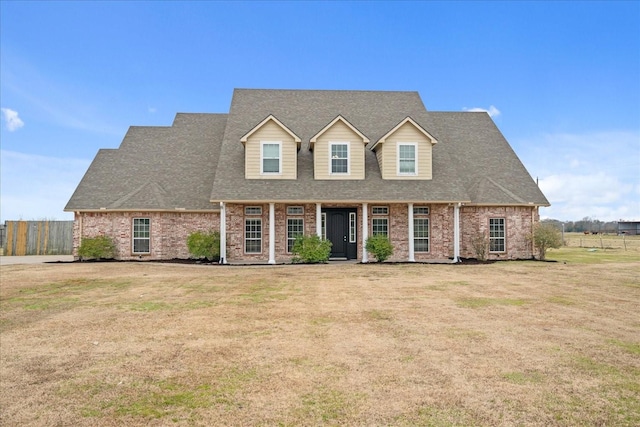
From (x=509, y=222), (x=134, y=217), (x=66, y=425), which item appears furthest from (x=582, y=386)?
(x=134, y=217)

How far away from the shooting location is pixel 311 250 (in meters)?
19.4

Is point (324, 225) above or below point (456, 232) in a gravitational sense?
above

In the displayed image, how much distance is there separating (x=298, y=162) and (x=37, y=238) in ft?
62.8

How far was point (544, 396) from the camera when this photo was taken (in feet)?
15.6

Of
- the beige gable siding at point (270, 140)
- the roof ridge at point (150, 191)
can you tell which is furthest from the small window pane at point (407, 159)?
the roof ridge at point (150, 191)

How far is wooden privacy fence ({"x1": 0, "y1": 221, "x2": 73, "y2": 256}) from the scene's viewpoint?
2725 centimetres

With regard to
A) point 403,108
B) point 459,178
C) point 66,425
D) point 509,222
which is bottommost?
point 66,425

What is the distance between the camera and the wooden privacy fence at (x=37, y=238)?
27250 mm

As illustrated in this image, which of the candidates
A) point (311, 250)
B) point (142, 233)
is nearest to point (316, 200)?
point (311, 250)

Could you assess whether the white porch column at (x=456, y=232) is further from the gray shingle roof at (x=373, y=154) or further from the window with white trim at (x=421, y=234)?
the window with white trim at (x=421, y=234)

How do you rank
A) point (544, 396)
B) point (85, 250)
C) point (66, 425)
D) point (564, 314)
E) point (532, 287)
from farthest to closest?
point (85, 250) → point (532, 287) → point (564, 314) → point (544, 396) → point (66, 425)

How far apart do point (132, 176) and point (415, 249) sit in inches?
629

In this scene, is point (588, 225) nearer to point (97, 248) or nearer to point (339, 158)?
point (339, 158)

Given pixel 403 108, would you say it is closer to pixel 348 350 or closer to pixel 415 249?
pixel 415 249
